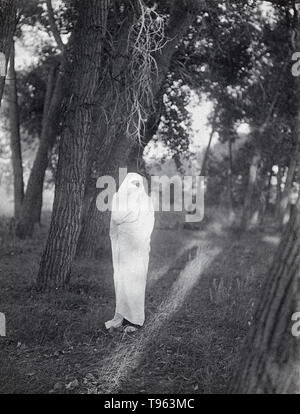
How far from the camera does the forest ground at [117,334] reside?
16.0 feet

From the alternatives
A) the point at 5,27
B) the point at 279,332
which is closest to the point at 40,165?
the point at 5,27

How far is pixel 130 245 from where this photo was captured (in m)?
6.73

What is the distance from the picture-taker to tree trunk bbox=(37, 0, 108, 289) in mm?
7379

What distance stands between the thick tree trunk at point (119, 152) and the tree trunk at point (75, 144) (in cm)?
175

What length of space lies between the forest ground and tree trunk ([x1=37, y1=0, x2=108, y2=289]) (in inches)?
23.8

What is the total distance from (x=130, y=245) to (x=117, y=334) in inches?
50.3

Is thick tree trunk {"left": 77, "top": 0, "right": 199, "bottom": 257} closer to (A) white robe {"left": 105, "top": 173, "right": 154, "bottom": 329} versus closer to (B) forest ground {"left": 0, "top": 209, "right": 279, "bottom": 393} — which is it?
(B) forest ground {"left": 0, "top": 209, "right": 279, "bottom": 393}

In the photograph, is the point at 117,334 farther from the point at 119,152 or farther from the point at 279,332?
the point at 119,152

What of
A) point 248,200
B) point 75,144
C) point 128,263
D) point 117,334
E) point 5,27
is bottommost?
point 117,334

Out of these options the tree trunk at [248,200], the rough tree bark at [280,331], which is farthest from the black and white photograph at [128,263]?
the tree trunk at [248,200]

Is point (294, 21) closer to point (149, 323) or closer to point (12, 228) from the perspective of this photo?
point (149, 323)

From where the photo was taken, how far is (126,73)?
26.4 feet

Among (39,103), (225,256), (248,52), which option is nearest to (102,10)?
(225,256)
